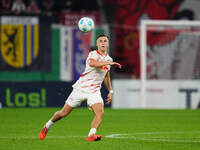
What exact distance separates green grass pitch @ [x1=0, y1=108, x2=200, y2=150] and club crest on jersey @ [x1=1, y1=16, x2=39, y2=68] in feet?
6.14

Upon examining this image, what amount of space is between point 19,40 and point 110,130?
752 centimetres

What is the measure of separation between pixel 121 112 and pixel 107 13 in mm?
7400

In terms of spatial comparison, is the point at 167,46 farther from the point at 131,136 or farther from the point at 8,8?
the point at 131,136

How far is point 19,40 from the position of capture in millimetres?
18031

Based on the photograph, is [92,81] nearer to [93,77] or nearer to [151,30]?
[93,77]

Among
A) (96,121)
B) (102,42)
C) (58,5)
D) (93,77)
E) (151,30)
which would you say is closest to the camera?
(96,121)

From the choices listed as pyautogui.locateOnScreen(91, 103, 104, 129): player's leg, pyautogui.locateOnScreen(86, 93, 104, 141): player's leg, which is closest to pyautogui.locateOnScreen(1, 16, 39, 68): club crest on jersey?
pyautogui.locateOnScreen(86, 93, 104, 141): player's leg

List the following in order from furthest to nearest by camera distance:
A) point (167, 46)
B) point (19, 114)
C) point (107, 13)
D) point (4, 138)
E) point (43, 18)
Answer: point (107, 13) < point (167, 46) < point (43, 18) < point (19, 114) < point (4, 138)

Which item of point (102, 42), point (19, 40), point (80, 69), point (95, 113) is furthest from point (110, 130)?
point (19, 40)

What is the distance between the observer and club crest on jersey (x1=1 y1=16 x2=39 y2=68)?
17.9 m

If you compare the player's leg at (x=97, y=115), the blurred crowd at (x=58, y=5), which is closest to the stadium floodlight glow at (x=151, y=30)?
the blurred crowd at (x=58, y=5)

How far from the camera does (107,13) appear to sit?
23141 mm

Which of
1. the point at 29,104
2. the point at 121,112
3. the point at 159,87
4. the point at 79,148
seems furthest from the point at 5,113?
the point at 79,148

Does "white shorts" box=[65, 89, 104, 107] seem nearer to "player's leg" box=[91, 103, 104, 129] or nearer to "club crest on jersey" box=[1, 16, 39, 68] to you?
"player's leg" box=[91, 103, 104, 129]
